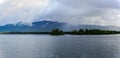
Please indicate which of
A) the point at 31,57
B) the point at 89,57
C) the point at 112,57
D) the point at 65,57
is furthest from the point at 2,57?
the point at 112,57

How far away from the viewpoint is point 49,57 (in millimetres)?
64375

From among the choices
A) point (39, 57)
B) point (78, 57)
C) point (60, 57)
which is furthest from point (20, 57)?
point (78, 57)

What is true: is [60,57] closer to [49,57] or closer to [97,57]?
[49,57]

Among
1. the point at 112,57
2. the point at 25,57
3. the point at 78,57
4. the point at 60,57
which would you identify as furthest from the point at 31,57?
the point at 112,57

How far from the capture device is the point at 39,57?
64875 mm

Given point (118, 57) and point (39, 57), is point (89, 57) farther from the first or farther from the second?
→ point (39, 57)

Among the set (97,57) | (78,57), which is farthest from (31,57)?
(97,57)

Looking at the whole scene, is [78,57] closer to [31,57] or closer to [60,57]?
[60,57]

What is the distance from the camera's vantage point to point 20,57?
6588cm

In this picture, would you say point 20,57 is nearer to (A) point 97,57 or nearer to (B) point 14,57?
(B) point 14,57

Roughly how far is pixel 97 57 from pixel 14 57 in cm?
2357

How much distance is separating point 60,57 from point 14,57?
43.8 feet

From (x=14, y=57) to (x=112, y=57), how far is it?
27659 millimetres

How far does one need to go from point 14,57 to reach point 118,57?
29216 millimetres
